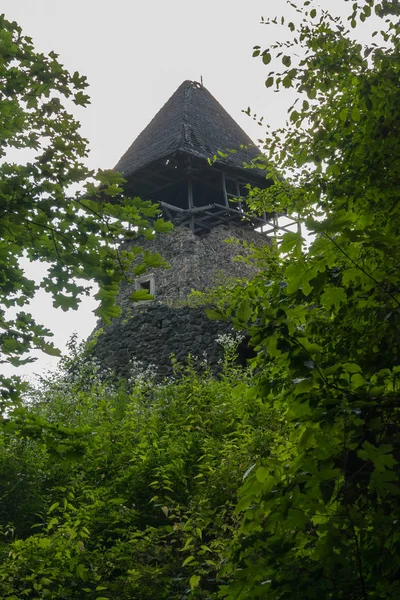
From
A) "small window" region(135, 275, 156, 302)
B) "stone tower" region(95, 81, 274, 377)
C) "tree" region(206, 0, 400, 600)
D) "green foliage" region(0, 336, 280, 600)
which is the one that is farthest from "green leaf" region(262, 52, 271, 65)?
"small window" region(135, 275, 156, 302)

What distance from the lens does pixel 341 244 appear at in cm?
187

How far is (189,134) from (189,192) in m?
1.85

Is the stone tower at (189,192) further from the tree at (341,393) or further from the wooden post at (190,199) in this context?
the tree at (341,393)

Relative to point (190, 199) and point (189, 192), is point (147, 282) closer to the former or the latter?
point (190, 199)

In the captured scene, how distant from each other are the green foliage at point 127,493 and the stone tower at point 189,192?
616 cm

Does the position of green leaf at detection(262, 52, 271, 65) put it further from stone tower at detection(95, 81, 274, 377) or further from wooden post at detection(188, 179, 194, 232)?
wooden post at detection(188, 179, 194, 232)

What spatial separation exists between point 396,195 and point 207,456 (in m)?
3.11

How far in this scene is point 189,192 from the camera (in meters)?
17.2

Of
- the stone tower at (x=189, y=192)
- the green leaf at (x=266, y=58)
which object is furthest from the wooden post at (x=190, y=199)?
the green leaf at (x=266, y=58)

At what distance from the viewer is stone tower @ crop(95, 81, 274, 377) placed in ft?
51.3

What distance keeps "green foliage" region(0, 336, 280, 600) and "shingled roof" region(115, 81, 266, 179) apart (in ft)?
36.6

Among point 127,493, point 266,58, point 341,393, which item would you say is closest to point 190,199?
point 127,493

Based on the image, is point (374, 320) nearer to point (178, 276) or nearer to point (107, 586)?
point (107, 586)

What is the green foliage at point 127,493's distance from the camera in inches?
135
